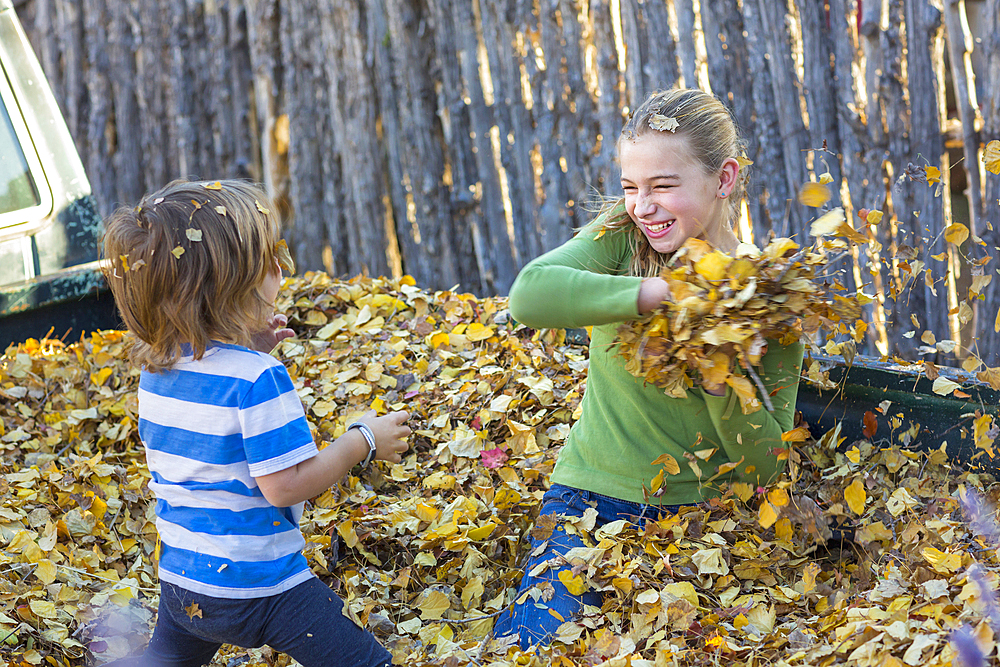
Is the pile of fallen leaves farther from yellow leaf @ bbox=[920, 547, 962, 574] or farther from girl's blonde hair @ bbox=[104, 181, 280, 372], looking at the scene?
girl's blonde hair @ bbox=[104, 181, 280, 372]

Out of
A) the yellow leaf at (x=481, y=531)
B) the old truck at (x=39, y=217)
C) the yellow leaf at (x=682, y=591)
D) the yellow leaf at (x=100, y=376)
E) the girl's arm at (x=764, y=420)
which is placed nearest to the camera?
the yellow leaf at (x=682, y=591)

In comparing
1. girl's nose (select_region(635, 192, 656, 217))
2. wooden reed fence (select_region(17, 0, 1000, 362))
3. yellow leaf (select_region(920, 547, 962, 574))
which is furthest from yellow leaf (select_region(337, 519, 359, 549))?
wooden reed fence (select_region(17, 0, 1000, 362))

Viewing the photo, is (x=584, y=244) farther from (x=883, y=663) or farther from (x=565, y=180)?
(x=565, y=180)

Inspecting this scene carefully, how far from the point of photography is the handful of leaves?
5.02 feet

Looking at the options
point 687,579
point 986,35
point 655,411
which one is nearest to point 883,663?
point 687,579

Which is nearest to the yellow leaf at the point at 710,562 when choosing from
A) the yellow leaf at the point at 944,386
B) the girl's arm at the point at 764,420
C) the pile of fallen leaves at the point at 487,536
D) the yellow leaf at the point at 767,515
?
the pile of fallen leaves at the point at 487,536

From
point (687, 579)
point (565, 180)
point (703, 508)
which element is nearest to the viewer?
point (687, 579)

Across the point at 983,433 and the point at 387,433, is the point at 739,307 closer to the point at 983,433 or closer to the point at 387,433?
the point at 983,433

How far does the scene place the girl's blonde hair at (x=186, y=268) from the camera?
1.54 metres

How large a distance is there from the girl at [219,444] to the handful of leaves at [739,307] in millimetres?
672

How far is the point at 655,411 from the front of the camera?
192cm

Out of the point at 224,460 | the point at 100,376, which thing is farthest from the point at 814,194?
the point at 100,376

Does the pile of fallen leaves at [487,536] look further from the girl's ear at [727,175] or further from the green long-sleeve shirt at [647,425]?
the girl's ear at [727,175]

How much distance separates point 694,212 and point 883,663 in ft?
3.21
